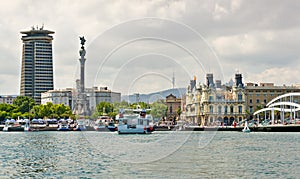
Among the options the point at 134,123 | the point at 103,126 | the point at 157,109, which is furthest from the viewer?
the point at 103,126

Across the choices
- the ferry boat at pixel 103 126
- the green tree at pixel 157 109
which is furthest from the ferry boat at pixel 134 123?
the ferry boat at pixel 103 126

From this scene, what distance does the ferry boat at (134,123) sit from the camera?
133 m

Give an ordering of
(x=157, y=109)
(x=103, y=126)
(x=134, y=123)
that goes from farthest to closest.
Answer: (x=103, y=126) → (x=134, y=123) → (x=157, y=109)

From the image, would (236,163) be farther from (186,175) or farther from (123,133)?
(123,133)

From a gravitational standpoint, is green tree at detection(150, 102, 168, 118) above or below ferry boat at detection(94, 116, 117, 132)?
above

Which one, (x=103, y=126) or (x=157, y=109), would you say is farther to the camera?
(x=103, y=126)

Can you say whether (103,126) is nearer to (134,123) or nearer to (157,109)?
(134,123)

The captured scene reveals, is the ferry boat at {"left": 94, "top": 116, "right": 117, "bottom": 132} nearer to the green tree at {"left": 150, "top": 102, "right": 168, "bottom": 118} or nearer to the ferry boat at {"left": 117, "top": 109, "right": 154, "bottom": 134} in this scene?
the ferry boat at {"left": 117, "top": 109, "right": 154, "bottom": 134}

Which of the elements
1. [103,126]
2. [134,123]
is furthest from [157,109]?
[103,126]

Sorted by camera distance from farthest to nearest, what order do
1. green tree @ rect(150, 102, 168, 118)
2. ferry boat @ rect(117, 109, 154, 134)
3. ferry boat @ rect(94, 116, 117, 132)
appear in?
1. ferry boat @ rect(94, 116, 117, 132)
2. ferry boat @ rect(117, 109, 154, 134)
3. green tree @ rect(150, 102, 168, 118)

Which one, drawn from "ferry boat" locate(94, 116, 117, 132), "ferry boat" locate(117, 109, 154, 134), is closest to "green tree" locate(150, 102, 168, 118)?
"ferry boat" locate(117, 109, 154, 134)

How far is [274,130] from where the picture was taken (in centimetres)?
16438

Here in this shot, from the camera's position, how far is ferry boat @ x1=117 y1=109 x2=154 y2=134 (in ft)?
436

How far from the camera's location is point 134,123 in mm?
134750
